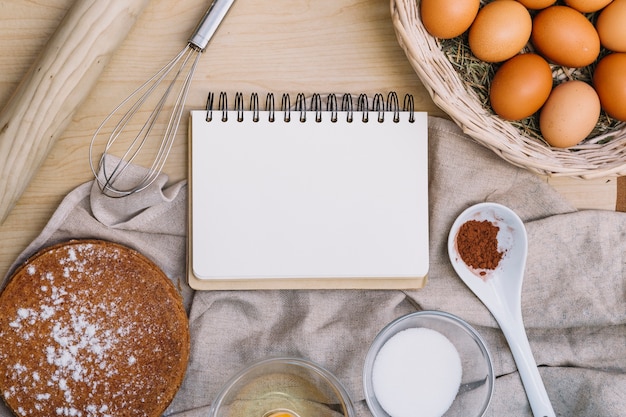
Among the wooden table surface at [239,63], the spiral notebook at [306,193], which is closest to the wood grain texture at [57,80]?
the wooden table surface at [239,63]

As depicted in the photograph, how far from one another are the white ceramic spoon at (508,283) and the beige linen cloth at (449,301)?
18mm

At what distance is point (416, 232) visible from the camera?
1.06 metres

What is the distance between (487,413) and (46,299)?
738mm

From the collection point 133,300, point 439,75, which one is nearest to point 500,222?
point 439,75

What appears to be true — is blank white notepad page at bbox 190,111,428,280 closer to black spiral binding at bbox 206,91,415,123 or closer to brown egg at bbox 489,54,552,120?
black spiral binding at bbox 206,91,415,123

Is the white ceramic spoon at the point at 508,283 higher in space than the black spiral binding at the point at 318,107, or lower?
lower

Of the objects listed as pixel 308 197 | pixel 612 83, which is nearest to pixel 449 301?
pixel 308 197

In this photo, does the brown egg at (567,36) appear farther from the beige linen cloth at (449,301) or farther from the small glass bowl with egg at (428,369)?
the small glass bowl with egg at (428,369)

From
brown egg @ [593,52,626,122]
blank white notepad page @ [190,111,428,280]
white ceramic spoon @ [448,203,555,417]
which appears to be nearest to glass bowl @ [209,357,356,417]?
blank white notepad page @ [190,111,428,280]

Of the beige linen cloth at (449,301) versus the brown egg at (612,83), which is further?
the beige linen cloth at (449,301)

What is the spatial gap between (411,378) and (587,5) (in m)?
0.62

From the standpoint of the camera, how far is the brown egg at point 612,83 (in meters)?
0.95

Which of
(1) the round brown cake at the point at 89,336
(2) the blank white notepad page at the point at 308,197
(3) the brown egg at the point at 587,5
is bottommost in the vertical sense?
(1) the round brown cake at the point at 89,336

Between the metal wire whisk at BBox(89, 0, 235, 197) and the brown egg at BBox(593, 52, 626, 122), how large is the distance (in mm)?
625
